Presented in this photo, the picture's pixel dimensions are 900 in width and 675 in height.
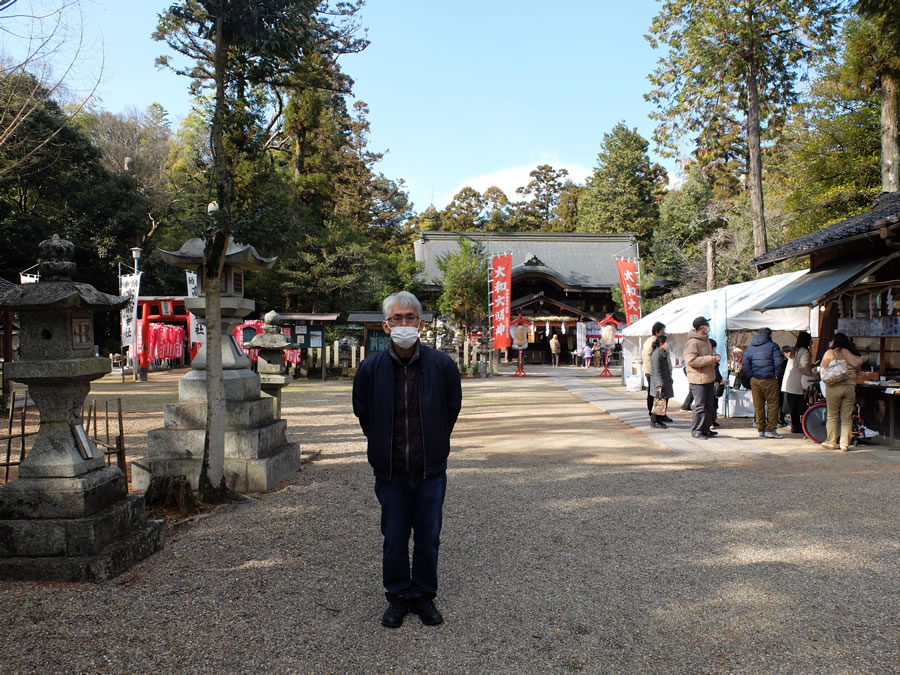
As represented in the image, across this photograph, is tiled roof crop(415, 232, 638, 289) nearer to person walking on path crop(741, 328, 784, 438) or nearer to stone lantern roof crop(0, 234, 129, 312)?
person walking on path crop(741, 328, 784, 438)

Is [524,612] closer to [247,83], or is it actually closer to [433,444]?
[433,444]

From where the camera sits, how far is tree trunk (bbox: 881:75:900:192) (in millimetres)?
11547

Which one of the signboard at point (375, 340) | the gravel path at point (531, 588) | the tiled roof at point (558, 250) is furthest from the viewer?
the tiled roof at point (558, 250)

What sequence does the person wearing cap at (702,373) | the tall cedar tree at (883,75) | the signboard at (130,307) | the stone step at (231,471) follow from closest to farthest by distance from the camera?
1. the stone step at (231,471)
2. the person wearing cap at (702,373)
3. the tall cedar tree at (883,75)
4. the signboard at (130,307)

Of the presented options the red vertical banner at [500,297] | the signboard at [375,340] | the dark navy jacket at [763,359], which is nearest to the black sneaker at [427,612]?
the dark navy jacket at [763,359]

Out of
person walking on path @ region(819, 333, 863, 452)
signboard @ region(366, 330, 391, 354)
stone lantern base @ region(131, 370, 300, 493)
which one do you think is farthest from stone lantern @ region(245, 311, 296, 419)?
signboard @ region(366, 330, 391, 354)

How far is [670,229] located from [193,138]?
28.5 m

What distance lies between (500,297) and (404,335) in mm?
17167

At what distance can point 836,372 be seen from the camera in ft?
21.4

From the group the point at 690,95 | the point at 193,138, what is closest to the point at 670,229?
the point at 690,95

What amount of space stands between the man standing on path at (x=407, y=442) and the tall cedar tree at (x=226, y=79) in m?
2.44

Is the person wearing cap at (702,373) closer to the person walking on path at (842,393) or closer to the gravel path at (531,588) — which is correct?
the person walking on path at (842,393)

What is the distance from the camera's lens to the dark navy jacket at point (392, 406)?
268cm

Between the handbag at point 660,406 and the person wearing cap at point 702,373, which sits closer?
the person wearing cap at point 702,373
